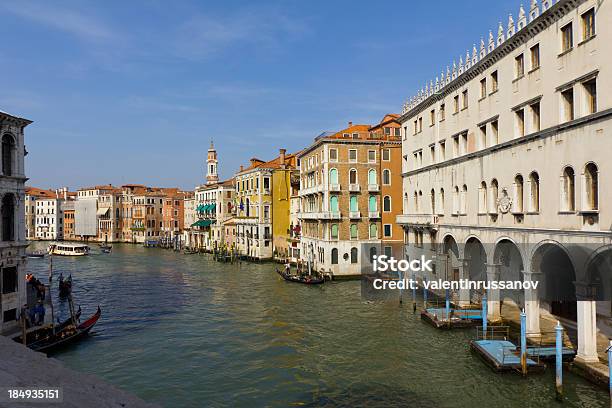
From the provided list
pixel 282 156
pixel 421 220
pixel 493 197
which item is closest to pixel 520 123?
pixel 493 197

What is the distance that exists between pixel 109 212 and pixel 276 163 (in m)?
49.5

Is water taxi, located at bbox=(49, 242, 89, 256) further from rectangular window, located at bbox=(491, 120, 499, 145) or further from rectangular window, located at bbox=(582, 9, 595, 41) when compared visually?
rectangular window, located at bbox=(582, 9, 595, 41)

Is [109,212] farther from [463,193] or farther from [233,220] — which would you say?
[463,193]

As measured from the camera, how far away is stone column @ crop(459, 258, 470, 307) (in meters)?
22.5

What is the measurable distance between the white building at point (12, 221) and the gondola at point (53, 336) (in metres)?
0.82

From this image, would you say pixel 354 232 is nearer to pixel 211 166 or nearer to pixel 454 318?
pixel 454 318

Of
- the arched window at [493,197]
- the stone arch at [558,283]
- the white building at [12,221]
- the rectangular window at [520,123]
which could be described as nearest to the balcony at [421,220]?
the arched window at [493,197]

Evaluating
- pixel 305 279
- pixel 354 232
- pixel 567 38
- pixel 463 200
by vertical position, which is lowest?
pixel 305 279

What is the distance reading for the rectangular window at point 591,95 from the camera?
14.3 m

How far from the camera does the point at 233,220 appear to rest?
60000 mm

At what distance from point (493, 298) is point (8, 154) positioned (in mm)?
20143

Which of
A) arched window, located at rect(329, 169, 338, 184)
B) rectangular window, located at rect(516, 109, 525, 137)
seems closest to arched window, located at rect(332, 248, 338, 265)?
arched window, located at rect(329, 169, 338, 184)

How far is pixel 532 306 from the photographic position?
56.2 ft

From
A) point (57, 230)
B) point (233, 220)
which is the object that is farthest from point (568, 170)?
point (57, 230)
